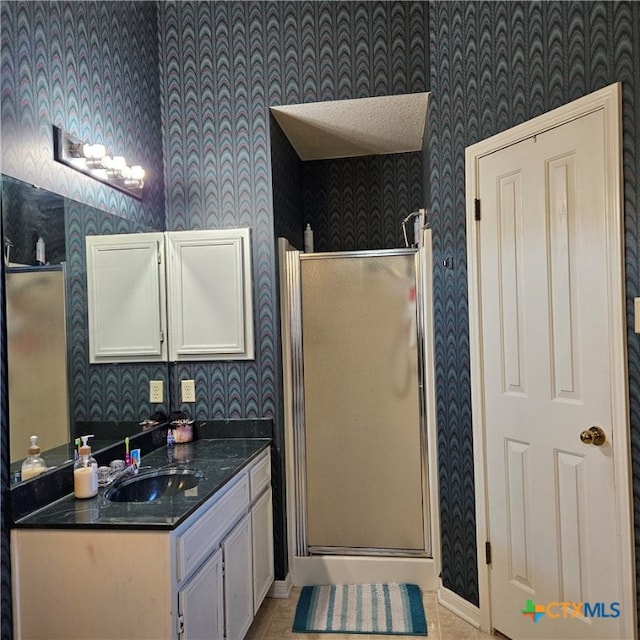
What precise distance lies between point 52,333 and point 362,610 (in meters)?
1.93

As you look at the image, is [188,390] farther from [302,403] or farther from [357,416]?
[357,416]

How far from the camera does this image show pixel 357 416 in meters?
2.83

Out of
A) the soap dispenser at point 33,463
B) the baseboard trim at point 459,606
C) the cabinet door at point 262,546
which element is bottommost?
the baseboard trim at point 459,606

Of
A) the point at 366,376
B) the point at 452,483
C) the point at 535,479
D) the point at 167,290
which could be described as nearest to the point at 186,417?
the point at 167,290

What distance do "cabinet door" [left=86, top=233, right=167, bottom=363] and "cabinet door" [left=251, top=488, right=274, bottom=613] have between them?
91 cm

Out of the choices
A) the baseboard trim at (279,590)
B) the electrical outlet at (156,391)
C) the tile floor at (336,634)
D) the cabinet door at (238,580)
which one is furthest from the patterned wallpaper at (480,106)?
the electrical outlet at (156,391)

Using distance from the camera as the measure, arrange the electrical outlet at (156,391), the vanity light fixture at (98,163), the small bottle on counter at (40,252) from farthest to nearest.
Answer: the electrical outlet at (156,391) < the vanity light fixture at (98,163) < the small bottle on counter at (40,252)

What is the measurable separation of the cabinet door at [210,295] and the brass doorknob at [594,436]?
1587 mm

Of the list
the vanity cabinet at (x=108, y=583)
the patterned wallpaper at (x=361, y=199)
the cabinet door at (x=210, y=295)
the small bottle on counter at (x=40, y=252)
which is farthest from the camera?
the patterned wallpaper at (x=361, y=199)

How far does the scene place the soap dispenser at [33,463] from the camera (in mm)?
A: 1670

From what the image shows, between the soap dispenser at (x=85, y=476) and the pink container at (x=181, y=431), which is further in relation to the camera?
the pink container at (x=181, y=431)

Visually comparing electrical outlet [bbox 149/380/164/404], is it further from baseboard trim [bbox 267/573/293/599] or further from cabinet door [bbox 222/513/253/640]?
baseboard trim [bbox 267/573/293/599]

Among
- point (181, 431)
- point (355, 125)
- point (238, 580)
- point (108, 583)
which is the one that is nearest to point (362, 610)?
point (238, 580)

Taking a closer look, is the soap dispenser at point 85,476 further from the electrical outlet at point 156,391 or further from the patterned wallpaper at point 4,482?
the electrical outlet at point 156,391
